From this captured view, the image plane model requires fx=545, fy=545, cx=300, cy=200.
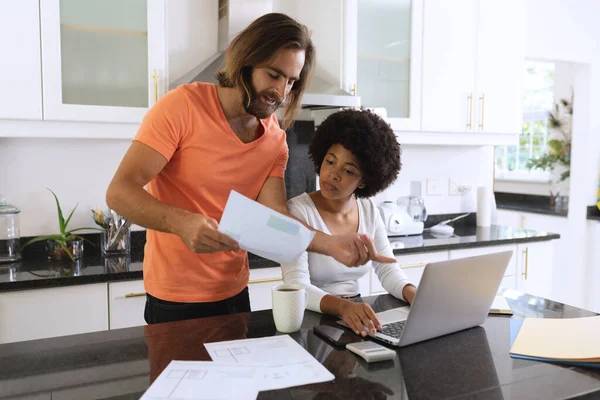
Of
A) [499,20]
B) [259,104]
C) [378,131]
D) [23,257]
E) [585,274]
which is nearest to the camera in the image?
[259,104]

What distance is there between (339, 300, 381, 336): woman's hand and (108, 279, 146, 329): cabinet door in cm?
112

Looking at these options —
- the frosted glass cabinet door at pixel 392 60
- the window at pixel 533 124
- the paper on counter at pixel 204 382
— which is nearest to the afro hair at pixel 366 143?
the paper on counter at pixel 204 382

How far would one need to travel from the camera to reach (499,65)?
3.26 m

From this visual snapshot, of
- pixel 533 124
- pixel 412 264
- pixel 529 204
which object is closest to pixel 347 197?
pixel 412 264

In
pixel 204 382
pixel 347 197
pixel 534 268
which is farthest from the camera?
pixel 534 268

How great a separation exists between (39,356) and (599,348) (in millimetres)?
1177

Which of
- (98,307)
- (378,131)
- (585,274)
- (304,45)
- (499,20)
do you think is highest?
(499,20)

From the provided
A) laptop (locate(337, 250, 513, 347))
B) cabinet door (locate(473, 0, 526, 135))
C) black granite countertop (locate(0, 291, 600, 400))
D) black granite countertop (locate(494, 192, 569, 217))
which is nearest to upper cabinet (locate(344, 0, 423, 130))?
cabinet door (locate(473, 0, 526, 135))

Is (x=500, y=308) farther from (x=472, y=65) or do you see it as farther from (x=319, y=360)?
(x=472, y=65)

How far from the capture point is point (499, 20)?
322cm

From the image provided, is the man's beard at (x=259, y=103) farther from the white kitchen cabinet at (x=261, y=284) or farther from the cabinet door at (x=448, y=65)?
the cabinet door at (x=448, y=65)

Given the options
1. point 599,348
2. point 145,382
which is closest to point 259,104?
point 145,382

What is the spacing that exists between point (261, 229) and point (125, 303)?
1.34m

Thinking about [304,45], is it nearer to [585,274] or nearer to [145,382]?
[145,382]
